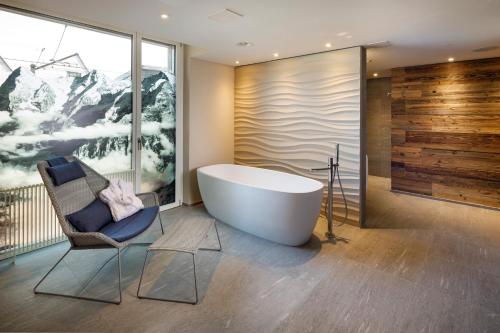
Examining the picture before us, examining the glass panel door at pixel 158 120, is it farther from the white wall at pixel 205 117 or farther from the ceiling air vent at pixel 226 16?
the ceiling air vent at pixel 226 16

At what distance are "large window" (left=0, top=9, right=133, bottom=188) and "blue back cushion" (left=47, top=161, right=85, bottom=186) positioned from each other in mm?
616

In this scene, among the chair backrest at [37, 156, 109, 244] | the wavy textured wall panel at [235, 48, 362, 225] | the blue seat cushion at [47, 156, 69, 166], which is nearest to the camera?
the chair backrest at [37, 156, 109, 244]

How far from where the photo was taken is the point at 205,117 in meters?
4.92

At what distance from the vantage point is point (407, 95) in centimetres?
551

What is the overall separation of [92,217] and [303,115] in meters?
3.11

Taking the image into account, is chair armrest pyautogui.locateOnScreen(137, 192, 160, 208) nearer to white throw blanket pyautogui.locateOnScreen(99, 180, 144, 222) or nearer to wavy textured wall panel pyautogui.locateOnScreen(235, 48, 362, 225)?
white throw blanket pyautogui.locateOnScreen(99, 180, 144, 222)

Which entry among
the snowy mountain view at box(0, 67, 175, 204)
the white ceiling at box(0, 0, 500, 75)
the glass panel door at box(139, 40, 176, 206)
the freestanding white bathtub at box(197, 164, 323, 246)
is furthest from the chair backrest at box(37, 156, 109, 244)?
the white ceiling at box(0, 0, 500, 75)

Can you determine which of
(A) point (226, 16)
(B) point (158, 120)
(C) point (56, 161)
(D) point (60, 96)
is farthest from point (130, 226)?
(A) point (226, 16)

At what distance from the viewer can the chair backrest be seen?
2.50m

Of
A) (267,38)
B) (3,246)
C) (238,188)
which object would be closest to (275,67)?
(267,38)

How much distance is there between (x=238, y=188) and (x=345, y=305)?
5.89 ft

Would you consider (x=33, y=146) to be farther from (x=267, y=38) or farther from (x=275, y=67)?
(x=275, y=67)

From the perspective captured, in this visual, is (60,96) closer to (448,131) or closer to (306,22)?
(306,22)

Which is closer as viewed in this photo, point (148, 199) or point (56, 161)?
point (56, 161)
